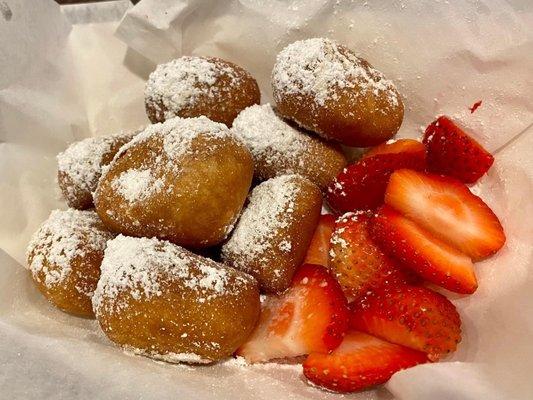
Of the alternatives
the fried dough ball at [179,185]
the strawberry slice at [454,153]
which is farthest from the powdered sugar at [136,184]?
the strawberry slice at [454,153]

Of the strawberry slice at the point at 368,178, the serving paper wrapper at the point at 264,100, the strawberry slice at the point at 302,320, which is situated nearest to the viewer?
the serving paper wrapper at the point at 264,100

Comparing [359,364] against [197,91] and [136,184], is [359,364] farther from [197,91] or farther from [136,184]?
[197,91]

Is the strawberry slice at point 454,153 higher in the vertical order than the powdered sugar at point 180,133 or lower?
higher

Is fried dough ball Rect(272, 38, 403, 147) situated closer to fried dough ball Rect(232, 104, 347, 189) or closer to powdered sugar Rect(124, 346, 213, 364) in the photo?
fried dough ball Rect(232, 104, 347, 189)

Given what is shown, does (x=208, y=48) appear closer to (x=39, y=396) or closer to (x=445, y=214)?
(x=445, y=214)

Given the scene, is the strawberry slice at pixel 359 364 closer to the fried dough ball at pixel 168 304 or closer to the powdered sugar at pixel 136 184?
the fried dough ball at pixel 168 304

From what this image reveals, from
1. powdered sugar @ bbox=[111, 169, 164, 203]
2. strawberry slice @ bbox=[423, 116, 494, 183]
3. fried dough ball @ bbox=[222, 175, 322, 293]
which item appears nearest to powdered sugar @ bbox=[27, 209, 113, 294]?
powdered sugar @ bbox=[111, 169, 164, 203]
